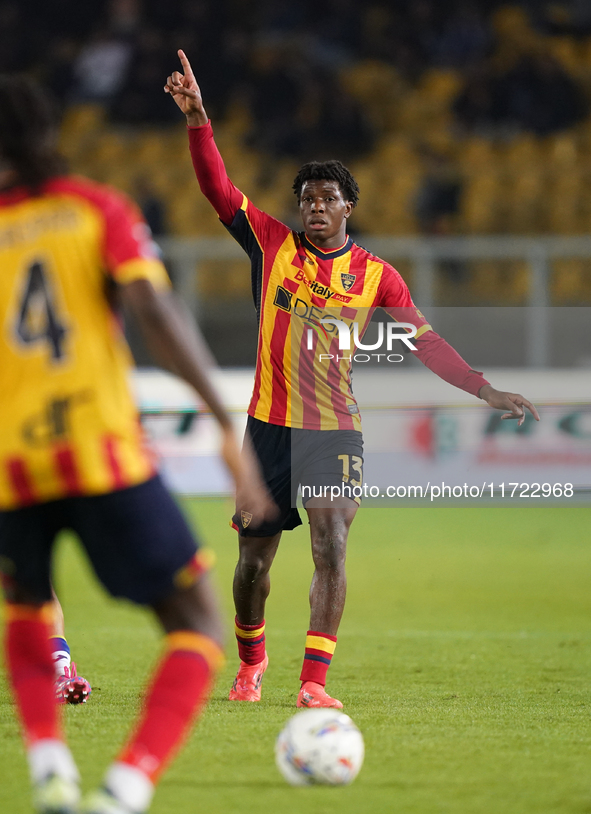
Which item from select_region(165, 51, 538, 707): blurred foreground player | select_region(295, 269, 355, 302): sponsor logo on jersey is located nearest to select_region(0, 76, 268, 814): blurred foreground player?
select_region(165, 51, 538, 707): blurred foreground player

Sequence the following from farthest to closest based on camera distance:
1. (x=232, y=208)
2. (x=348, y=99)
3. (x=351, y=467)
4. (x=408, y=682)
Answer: (x=348, y=99)
(x=408, y=682)
(x=232, y=208)
(x=351, y=467)

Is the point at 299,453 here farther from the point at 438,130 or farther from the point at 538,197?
the point at 438,130

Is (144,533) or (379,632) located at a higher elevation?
(144,533)

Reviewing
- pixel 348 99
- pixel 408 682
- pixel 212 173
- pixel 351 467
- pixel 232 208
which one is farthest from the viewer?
pixel 348 99

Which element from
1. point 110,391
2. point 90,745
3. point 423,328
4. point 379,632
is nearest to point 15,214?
point 110,391

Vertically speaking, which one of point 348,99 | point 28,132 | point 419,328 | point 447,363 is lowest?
point 447,363

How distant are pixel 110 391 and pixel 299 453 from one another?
231 centimetres

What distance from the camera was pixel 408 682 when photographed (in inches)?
208

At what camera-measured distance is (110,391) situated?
8.91 feet

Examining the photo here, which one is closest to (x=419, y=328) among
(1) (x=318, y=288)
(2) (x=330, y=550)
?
(1) (x=318, y=288)

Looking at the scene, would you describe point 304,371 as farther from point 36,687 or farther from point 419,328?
point 36,687

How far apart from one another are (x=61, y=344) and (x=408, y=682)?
10.3ft

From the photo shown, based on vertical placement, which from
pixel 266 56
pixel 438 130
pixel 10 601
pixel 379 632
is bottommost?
pixel 379 632

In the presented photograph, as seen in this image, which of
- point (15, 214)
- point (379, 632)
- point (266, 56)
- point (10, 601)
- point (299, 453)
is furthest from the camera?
point (266, 56)
